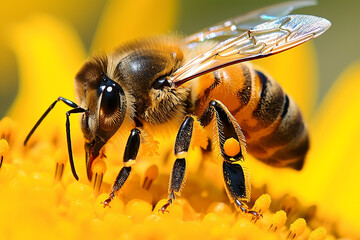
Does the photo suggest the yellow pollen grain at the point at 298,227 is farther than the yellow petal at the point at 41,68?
No

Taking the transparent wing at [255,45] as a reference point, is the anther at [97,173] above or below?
below

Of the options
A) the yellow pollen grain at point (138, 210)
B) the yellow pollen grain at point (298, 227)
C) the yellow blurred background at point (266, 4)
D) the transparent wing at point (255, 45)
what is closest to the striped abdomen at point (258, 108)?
the transparent wing at point (255, 45)

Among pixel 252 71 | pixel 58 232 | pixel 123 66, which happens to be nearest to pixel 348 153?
pixel 252 71

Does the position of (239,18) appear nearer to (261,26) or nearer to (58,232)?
(261,26)

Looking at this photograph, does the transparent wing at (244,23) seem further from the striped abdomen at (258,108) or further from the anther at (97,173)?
the anther at (97,173)

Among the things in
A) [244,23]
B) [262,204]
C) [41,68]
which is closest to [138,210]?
[262,204]
